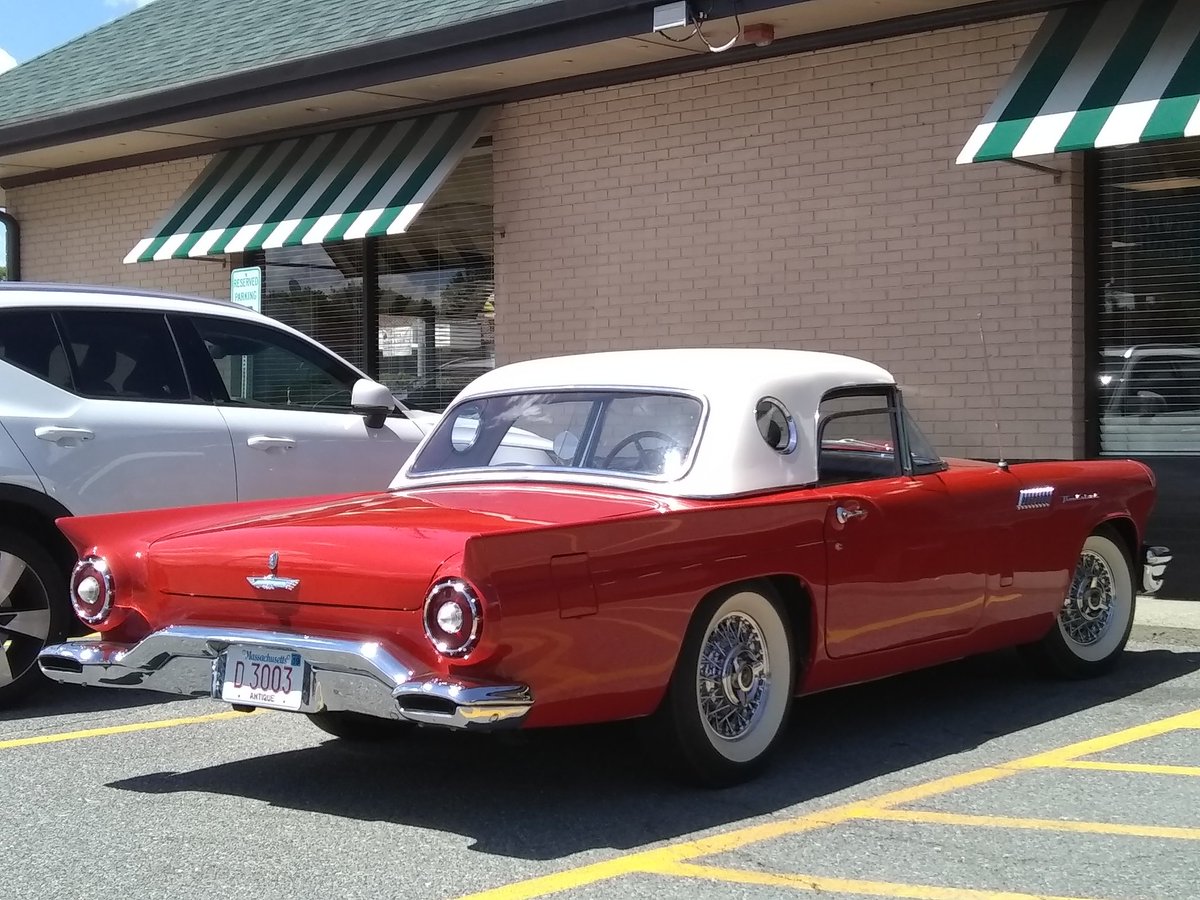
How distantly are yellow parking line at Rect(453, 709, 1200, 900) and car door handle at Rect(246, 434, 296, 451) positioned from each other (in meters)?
3.77

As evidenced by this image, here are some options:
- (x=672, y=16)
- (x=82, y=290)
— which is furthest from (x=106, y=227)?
(x=82, y=290)

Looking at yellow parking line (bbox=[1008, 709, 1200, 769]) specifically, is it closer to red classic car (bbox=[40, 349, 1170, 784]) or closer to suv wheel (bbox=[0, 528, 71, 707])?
red classic car (bbox=[40, 349, 1170, 784])

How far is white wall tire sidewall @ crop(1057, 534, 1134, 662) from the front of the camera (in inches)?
285

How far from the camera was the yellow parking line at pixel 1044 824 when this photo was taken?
4.76 m

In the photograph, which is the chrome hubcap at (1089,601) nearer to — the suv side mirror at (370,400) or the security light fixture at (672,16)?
the suv side mirror at (370,400)

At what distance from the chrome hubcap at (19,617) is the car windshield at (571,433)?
1.83 m

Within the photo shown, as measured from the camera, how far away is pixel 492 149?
13.3 metres

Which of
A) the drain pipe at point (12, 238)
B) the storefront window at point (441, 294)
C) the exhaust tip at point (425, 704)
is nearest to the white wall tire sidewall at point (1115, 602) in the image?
the exhaust tip at point (425, 704)

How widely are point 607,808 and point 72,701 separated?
3.15 meters

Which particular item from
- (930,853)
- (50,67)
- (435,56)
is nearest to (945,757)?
(930,853)

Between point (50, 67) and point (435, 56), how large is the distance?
312 inches

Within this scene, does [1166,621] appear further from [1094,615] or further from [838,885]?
[838,885]

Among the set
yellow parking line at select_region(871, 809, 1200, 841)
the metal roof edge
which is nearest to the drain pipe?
the metal roof edge

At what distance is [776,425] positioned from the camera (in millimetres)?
5855
